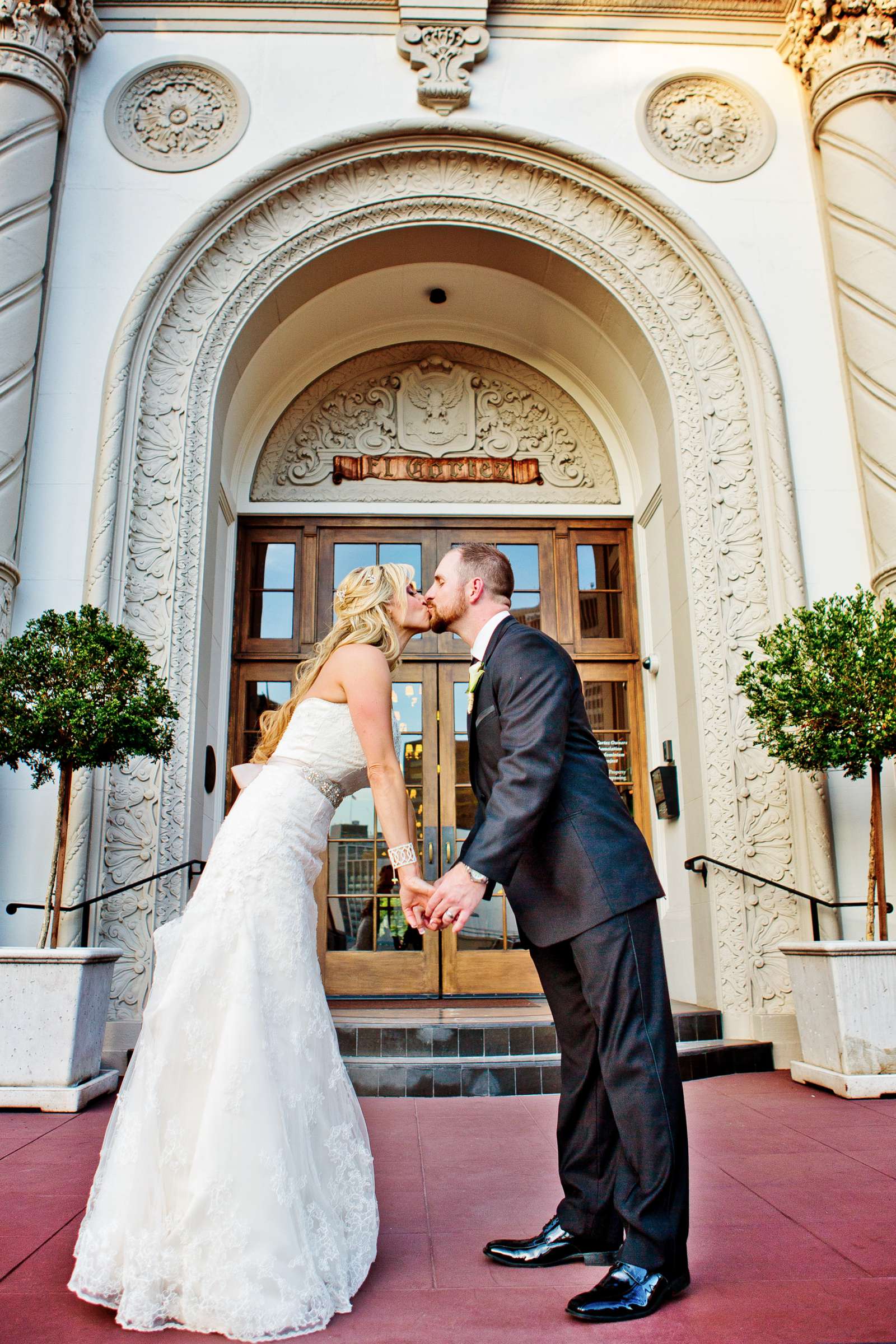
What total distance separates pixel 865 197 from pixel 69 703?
6.49 metres

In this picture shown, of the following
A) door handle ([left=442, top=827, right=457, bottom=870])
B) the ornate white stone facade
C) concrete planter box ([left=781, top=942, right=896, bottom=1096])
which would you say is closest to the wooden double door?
door handle ([left=442, top=827, right=457, bottom=870])

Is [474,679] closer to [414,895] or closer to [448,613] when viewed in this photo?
[448,613]

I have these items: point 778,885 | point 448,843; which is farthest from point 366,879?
point 778,885

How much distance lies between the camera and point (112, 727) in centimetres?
506

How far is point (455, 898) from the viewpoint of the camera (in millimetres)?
2271

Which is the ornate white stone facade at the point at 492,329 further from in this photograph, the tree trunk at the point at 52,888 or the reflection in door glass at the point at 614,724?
the tree trunk at the point at 52,888

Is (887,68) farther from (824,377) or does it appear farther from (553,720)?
(553,720)

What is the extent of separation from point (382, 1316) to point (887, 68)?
8614 mm

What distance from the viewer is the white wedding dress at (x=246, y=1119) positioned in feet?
6.93

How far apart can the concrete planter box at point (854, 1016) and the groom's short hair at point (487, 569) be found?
3172mm

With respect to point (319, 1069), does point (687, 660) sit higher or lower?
higher

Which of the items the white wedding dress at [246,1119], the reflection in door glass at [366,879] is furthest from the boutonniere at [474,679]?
the reflection in door glass at [366,879]

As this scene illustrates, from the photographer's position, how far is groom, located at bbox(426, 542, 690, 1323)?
7.41ft

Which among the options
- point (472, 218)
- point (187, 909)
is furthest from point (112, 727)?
point (472, 218)
